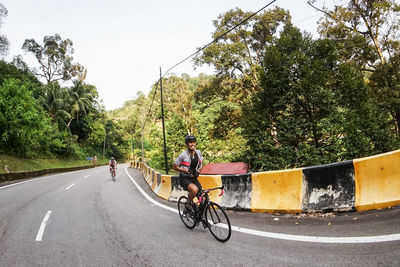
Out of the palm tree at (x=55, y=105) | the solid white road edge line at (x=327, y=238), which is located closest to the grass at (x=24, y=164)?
the palm tree at (x=55, y=105)

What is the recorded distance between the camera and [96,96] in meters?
59.2

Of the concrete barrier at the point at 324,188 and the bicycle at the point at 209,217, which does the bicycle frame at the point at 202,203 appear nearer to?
the bicycle at the point at 209,217

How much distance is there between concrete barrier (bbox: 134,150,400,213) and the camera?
4.00 metres

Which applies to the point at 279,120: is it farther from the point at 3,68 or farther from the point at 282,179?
the point at 3,68

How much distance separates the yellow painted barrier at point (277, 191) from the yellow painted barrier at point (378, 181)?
1.00 metres

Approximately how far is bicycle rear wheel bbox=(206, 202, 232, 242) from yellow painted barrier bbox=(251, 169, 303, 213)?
1530mm

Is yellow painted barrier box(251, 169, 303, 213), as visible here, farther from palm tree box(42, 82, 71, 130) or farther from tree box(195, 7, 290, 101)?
palm tree box(42, 82, 71, 130)

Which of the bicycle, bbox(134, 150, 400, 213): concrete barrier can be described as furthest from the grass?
bbox(134, 150, 400, 213): concrete barrier

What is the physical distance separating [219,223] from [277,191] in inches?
69.2

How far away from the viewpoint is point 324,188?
4535mm

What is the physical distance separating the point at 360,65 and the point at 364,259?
875 inches

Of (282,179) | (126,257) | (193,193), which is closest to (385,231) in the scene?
(282,179)

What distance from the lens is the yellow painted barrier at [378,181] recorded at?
3.93m

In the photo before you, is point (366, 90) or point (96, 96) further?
point (96, 96)
